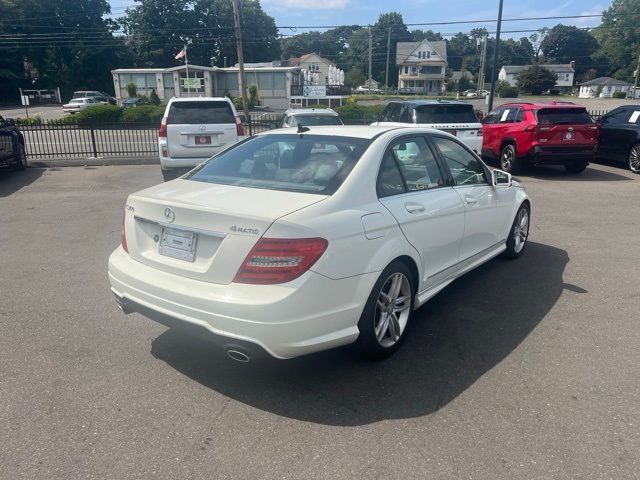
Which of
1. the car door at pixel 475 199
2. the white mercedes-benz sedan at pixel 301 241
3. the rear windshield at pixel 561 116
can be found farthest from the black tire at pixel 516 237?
the rear windshield at pixel 561 116

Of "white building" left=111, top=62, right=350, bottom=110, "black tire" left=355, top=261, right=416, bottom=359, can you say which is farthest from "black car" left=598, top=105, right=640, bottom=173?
"white building" left=111, top=62, right=350, bottom=110

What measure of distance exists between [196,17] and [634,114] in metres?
87.6

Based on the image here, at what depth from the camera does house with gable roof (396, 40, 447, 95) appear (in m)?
103

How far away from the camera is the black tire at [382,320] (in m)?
3.40

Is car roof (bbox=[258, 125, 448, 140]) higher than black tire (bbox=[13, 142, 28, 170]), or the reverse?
car roof (bbox=[258, 125, 448, 140])

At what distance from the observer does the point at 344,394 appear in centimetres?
335

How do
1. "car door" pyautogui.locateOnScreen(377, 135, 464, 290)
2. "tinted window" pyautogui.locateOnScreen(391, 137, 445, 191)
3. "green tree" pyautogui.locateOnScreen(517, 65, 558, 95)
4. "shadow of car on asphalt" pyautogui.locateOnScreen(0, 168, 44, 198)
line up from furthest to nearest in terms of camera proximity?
1. "green tree" pyautogui.locateOnScreen(517, 65, 558, 95)
2. "shadow of car on asphalt" pyautogui.locateOnScreen(0, 168, 44, 198)
3. "tinted window" pyautogui.locateOnScreen(391, 137, 445, 191)
4. "car door" pyautogui.locateOnScreen(377, 135, 464, 290)

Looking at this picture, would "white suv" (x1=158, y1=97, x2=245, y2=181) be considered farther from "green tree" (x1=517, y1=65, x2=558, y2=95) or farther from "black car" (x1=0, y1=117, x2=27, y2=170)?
"green tree" (x1=517, y1=65, x2=558, y2=95)

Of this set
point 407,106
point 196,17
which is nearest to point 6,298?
point 407,106

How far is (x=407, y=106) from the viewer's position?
12016 millimetres

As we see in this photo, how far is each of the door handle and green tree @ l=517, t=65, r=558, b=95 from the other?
316 ft

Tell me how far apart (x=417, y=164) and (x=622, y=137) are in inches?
455

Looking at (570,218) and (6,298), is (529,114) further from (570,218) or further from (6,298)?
(6,298)

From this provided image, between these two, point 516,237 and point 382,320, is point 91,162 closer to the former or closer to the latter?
point 516,237
